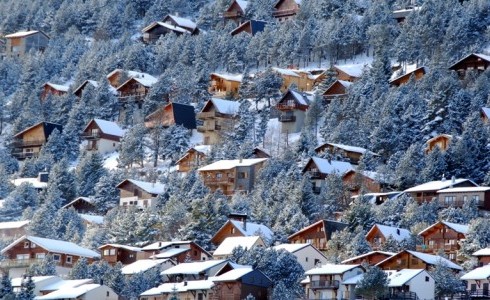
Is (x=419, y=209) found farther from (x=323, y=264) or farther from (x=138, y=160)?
(x=138, y=160)

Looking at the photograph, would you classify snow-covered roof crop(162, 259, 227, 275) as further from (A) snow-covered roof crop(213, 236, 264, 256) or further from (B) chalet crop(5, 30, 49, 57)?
(B) chalet crop(5, 30, 49, 57)

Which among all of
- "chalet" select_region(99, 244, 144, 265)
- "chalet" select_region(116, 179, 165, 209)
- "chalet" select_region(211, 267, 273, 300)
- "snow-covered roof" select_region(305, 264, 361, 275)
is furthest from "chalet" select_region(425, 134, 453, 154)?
"chalet" select_region(211, 267, 273, 300)

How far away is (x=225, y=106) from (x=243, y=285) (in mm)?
44954

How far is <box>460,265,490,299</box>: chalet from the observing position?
75.2 m

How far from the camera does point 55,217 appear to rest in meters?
105

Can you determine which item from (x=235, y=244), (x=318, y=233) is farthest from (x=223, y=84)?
(x=235, y=244)

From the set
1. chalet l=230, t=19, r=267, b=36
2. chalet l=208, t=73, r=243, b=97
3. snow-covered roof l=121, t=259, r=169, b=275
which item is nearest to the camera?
snow-covered roof l=121, t=259, r=169, b=275

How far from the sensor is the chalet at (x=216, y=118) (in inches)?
4751

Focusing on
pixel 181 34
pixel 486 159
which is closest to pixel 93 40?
pixel 181 34

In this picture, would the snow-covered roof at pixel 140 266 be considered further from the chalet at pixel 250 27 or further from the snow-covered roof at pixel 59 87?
the chalet at pixel 250 27

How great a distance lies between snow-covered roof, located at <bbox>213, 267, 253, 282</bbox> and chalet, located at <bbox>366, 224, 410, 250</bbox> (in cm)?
929

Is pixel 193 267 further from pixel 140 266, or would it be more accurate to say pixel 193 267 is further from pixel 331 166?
pixel 331 166

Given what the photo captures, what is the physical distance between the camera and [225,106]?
123m

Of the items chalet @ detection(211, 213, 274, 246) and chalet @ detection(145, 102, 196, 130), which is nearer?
chalet @ detection(211, 213, 274, 246)
